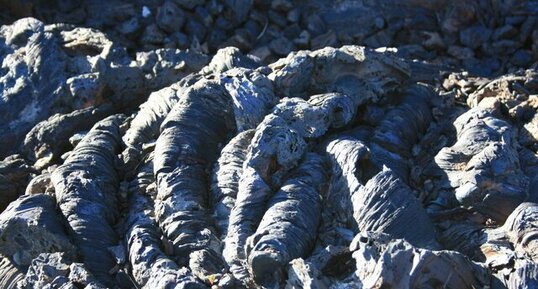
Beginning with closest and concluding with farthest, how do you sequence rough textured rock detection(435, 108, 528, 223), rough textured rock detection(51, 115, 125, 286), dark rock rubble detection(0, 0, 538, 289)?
dark rock rubble detection(0, 0, 538, 289), rough textured rock detection(51, 115, 125, 286), rough textured rock detection(435, 108, 528, 223)

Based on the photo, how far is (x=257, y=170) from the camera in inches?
304

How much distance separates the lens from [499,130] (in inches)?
326

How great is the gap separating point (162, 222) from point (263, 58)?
228 inches

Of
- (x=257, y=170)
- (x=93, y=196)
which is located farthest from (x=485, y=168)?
(x=93, y=196)

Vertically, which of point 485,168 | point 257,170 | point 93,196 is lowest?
point 93,196

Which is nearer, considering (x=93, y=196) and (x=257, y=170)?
(x=257, y=170)

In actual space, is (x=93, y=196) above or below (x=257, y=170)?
below

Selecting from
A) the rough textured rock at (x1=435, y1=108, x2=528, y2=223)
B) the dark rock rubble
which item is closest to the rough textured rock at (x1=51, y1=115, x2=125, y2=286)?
the dark rock rubble

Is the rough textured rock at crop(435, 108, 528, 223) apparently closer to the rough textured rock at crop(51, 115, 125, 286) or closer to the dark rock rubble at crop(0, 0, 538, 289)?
the dark rock rubble at crop(0, 0, 538, 289)

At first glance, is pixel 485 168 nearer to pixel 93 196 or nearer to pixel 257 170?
pixel 257 170

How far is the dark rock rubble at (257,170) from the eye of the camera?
701 cm

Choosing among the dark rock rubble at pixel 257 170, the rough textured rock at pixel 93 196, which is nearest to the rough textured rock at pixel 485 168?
the dark rock rubble at pixel 257 170

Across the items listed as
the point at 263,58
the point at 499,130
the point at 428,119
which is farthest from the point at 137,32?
the point at 499,130

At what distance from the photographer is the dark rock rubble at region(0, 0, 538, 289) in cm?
701
